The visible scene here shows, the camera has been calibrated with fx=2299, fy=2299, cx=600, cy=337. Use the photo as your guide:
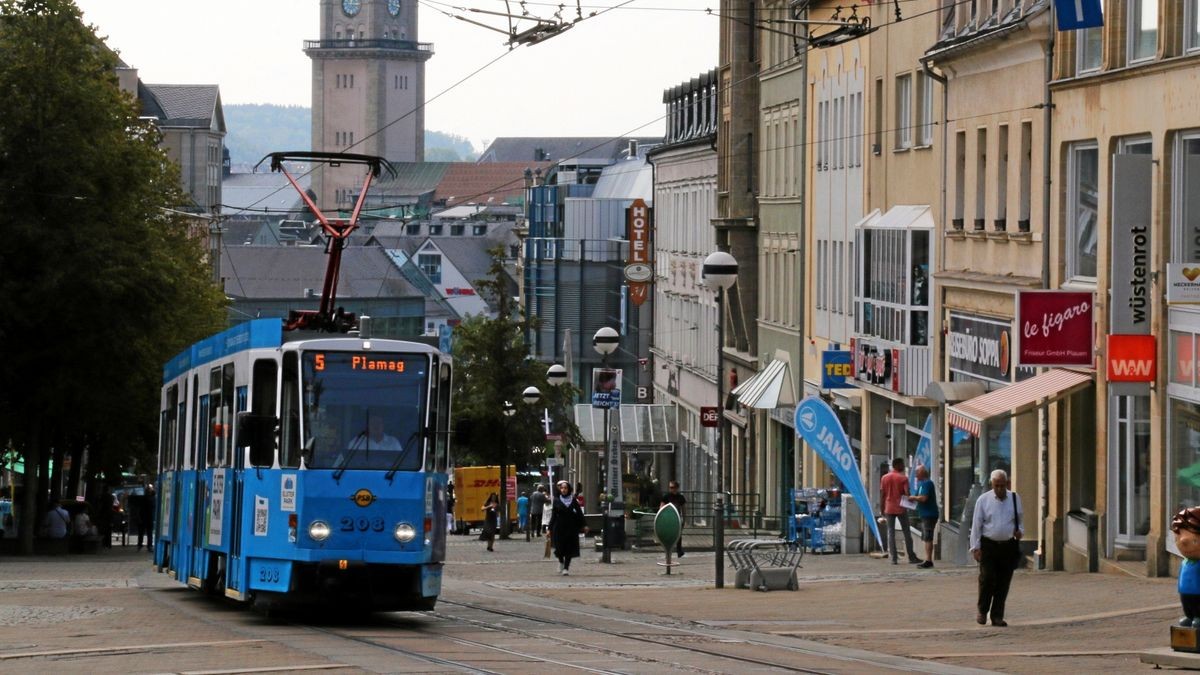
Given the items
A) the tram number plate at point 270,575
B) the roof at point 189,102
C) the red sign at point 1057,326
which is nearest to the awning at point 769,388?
the red sign at point 1057,326

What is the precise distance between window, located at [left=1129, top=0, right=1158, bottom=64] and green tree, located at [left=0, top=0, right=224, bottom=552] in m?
26.6

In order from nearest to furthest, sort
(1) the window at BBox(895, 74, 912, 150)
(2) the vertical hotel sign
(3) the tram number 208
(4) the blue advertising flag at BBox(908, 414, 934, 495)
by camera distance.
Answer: (3) the tram number 208, (4) the blue advertising flag at BBox(908, 414, 934, 495), (1) the window at BBox(895, 74, 912, 150), (2) the vertical hotel sign

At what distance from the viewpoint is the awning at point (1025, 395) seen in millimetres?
29328

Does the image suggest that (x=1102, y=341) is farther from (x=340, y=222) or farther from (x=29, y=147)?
(x=29, y=147)

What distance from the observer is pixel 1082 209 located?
3017 cm

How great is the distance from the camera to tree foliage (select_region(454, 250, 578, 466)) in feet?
204

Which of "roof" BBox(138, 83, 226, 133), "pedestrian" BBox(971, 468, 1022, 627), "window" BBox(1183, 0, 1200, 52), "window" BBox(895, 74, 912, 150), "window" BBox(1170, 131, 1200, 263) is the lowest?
"pedestrian" BBox(971, 468, 1022, 627)

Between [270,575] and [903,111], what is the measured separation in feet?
77.0

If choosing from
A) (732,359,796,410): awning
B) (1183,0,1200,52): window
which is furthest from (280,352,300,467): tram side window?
(732,359,796,410): awning

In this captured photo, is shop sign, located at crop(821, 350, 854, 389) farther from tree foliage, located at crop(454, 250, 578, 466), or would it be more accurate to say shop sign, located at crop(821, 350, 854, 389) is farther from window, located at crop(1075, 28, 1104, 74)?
tree foliage, located at crop(454, 250, 578, 466)

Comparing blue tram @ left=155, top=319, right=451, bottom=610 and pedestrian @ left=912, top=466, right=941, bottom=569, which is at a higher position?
blue tram @ left=155, top=319, right=451, bottom=610

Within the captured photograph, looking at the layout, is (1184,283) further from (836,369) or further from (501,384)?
(501,384)

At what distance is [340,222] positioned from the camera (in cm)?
2867

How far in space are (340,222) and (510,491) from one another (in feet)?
123
